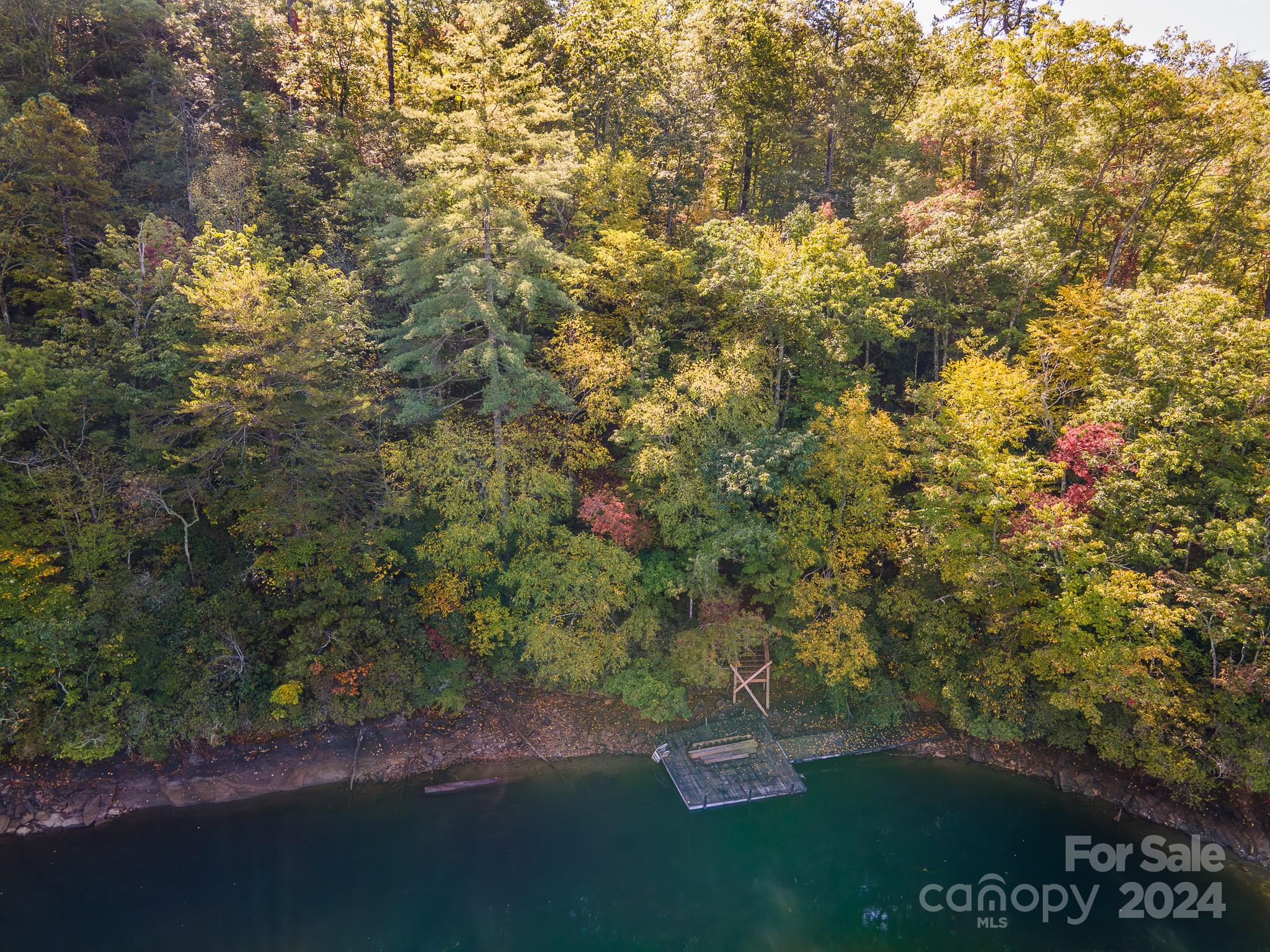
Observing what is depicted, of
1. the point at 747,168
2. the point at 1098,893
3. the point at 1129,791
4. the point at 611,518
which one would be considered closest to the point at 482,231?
the point at 611,518

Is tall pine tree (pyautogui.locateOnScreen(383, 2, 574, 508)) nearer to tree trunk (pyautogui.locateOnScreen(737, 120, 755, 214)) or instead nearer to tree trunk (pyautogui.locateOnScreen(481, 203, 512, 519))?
tree trunk (pyautogui.locateOnScreen(481, 203, 512, 519))

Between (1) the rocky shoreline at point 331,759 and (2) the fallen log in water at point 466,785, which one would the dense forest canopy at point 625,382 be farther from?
(2) the fallen log in water at point 466,785

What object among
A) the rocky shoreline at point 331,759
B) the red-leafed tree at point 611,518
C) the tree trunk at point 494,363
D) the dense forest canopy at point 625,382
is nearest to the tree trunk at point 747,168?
the dense forest canopy at point 625,382

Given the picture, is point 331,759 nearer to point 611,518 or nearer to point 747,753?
point 611,518

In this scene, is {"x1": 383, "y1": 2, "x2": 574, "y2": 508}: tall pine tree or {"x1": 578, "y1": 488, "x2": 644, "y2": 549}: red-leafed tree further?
{"x1": 578, "y1": 488, "x2": 644, "y2": 549}: red-leafed tree

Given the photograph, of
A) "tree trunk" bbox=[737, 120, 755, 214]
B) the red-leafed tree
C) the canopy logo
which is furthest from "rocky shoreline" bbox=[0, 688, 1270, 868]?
"tree trunk" bbox=[737, 120, 755, 214]

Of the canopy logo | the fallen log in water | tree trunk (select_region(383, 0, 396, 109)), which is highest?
tree trunk (select_region(383, 0, 396, 109))

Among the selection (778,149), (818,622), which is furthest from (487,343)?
(778,149)
